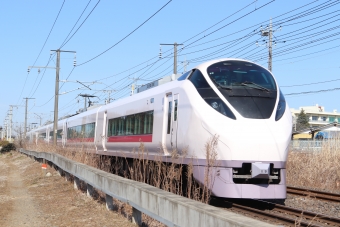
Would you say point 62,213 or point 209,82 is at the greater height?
point 209,82

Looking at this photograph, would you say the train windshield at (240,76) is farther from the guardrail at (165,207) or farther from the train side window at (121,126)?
the train side window at (121,126)

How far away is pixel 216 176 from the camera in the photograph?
9.38 meters

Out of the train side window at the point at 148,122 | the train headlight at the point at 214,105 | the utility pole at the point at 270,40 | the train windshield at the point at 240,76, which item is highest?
the utility pole at the point at 270,40

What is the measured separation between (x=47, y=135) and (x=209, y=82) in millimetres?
36302

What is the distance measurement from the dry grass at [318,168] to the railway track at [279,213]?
570 centimetres

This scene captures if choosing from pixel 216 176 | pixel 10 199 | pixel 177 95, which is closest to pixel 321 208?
pixel 216 176

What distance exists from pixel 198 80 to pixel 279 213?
3.25 metres

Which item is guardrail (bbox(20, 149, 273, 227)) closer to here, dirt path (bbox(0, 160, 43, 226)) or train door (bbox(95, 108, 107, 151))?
dirt path (bbox(0, 160, 43, 226))

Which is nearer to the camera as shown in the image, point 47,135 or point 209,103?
point 209,103

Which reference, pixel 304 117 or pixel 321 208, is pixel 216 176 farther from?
pixel 304 117

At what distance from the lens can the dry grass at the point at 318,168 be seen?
1634 centimetres

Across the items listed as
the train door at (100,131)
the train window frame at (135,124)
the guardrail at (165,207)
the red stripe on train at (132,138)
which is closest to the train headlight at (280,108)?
the guardrail at (165,207)

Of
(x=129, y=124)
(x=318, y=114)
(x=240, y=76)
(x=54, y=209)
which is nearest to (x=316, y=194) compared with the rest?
(x=240, y=76)

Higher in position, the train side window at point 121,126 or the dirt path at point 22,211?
the train side window at point 121,126
